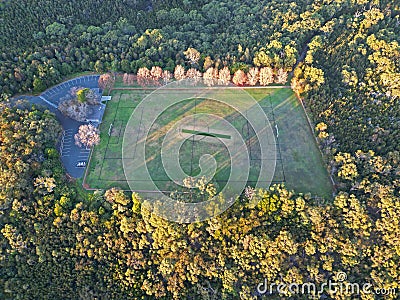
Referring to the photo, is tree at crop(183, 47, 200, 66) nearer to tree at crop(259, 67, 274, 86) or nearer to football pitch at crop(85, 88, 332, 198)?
football pitch at crop(85, 88, 332, 198)

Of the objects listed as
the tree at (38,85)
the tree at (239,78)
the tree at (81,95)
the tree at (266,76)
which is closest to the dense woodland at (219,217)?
the tree at (38,85)

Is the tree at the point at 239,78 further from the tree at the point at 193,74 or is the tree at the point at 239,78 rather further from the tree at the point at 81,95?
the tree at the point at 81,95

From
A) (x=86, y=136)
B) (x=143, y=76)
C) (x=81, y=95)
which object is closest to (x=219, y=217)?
(x=86, y=136)

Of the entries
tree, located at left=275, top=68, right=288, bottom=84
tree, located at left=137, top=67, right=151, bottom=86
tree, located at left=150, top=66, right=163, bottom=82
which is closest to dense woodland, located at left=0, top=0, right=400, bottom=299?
tree, located at left=137, top=67, right=151, bottom=86

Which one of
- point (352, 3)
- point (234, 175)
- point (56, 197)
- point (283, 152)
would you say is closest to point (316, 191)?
point (283, 152)

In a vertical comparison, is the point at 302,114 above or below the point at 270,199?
above

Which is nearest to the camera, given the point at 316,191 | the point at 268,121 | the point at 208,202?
the point at 208,202

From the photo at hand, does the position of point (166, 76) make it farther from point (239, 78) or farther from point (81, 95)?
point (81, 95)

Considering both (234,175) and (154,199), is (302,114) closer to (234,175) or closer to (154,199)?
(234,175)
